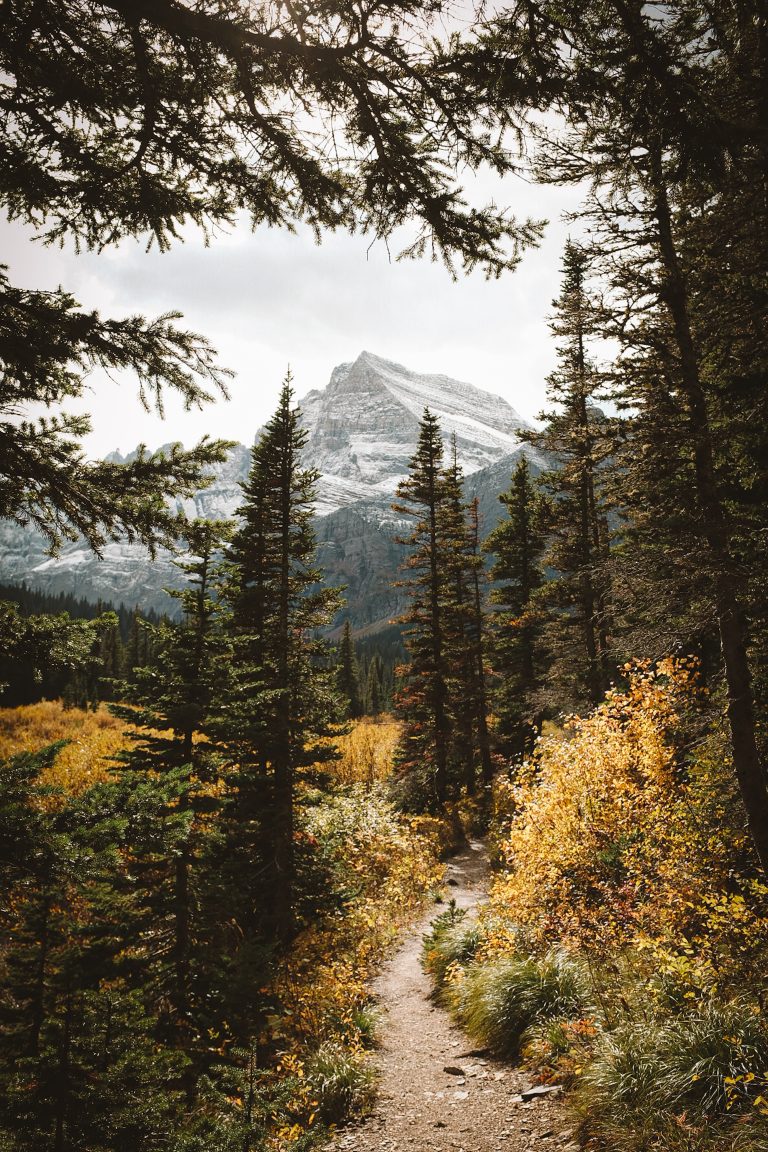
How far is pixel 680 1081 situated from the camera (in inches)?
167

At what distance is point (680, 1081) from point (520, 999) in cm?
306

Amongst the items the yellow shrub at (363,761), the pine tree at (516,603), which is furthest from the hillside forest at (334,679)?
the yellow shrub at (363,761)

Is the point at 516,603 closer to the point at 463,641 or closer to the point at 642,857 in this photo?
the point at 463,641

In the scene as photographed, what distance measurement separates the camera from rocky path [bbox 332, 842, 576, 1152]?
5.11m

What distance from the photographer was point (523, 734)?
24.3 metres

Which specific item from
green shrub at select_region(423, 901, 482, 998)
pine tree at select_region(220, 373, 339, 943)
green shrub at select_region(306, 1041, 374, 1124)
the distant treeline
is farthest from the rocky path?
the distant treeline

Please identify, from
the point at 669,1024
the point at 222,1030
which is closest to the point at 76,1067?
the point at 222,1030

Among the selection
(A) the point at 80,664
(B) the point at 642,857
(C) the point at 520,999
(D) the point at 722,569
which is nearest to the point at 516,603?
(B) the point at 642,857

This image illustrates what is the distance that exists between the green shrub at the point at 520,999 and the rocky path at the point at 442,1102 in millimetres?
258

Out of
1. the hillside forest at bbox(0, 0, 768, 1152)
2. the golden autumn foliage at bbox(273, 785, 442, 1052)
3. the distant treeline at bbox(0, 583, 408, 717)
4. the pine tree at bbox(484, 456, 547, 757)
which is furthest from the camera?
the pine tree at bbox(484, 456, 547, 757)

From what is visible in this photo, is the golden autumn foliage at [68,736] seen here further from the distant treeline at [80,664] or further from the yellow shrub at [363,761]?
the yellow shrub at [363,761]

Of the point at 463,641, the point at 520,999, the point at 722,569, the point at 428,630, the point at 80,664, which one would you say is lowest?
the point at 520,999

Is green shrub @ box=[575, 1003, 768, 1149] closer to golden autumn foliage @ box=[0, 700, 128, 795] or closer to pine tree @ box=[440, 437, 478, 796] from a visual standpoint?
golden autumn foliage @ box=[0, 700, 128, 795]

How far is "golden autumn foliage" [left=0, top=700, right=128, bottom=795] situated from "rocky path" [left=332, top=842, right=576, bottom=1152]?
8.23m
